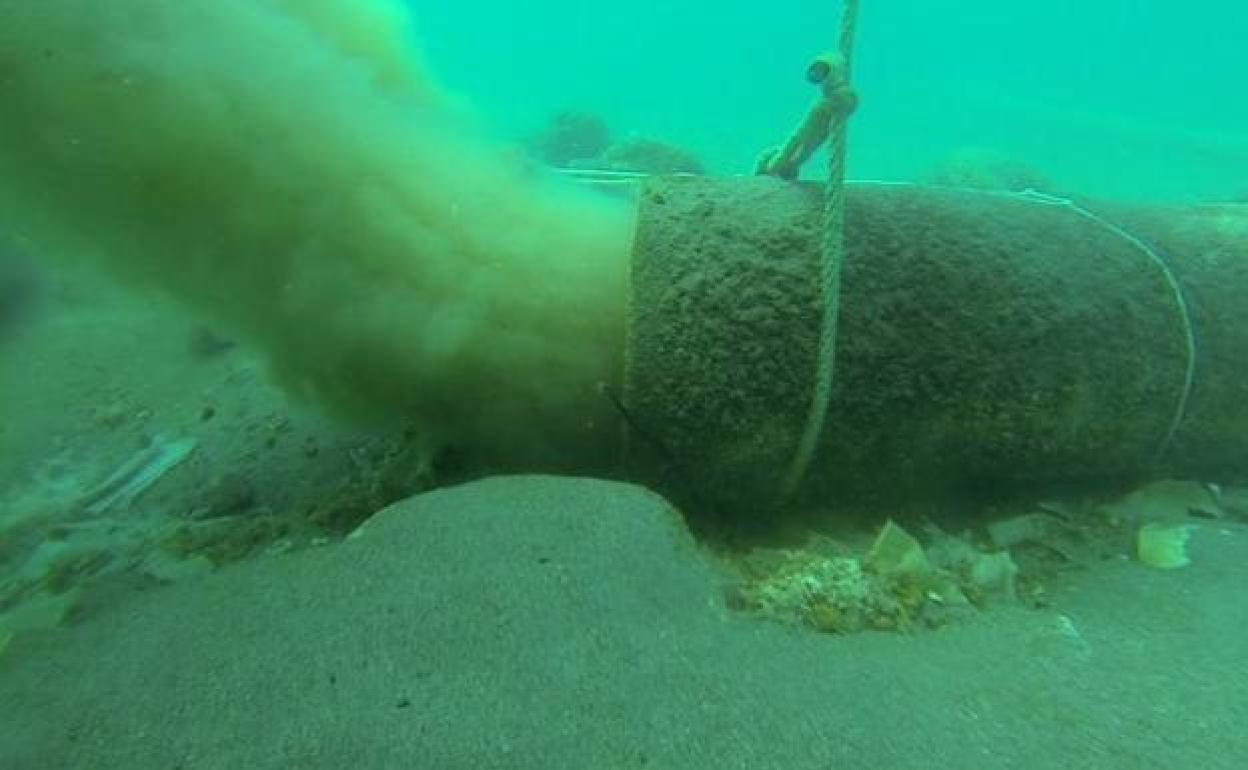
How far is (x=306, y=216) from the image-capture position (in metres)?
2.69

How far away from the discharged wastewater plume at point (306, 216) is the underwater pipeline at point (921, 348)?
0.26 meters

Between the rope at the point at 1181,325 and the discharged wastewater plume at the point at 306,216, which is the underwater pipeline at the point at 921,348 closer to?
the rope at the point at 1181,325

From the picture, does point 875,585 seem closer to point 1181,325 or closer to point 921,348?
point 921,348

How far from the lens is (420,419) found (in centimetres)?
296

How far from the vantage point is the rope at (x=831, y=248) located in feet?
8.66

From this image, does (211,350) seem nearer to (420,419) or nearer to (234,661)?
(420,419)

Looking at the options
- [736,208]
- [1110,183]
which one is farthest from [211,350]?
[1110,183]

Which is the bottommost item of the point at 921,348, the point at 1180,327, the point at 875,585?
the point at 875,585

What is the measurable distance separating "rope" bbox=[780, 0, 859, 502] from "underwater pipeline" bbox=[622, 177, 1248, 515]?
0.04 m

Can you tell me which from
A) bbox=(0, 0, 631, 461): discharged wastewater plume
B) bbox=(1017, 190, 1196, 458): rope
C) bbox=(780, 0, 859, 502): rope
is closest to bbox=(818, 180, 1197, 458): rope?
bbox=(1017, 190, 1196, 458): rope

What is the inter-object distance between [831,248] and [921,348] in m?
0.46

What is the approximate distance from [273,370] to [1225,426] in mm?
3407

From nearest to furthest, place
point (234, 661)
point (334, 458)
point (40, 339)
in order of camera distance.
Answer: point (234, 661), point (334, 458), point (40, 339)

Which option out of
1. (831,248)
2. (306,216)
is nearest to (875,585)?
(831,248)
